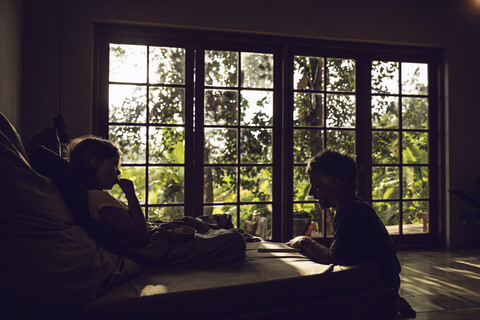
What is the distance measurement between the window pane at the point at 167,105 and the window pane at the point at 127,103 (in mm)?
86

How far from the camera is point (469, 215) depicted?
14.7 feet

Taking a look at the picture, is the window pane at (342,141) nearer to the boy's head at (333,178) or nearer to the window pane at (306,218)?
the window pane at (306,218)

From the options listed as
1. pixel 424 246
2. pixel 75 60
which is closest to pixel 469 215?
pixel 424 246

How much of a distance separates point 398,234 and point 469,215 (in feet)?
2.49

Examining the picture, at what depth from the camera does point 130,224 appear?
5.59 ft

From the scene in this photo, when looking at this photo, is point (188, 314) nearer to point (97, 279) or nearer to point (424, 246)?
point (97, 279)

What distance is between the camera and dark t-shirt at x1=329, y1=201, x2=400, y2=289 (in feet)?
5.70

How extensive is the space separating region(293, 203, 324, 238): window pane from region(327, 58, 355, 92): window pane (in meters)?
1.31

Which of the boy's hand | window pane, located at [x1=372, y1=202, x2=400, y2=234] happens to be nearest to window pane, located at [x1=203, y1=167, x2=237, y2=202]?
window pane, located at [x1=372, y1=202, x2=400, y2=234]

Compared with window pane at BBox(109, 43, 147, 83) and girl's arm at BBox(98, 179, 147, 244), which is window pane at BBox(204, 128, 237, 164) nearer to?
window pane at BBox(109, 43, 147, 83)

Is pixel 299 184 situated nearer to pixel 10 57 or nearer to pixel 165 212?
pixel 165 212

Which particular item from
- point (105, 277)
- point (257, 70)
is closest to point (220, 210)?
point (257, 70)

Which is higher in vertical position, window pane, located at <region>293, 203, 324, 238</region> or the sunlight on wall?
the sunlight on wall

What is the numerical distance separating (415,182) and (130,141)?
3.21 metres
